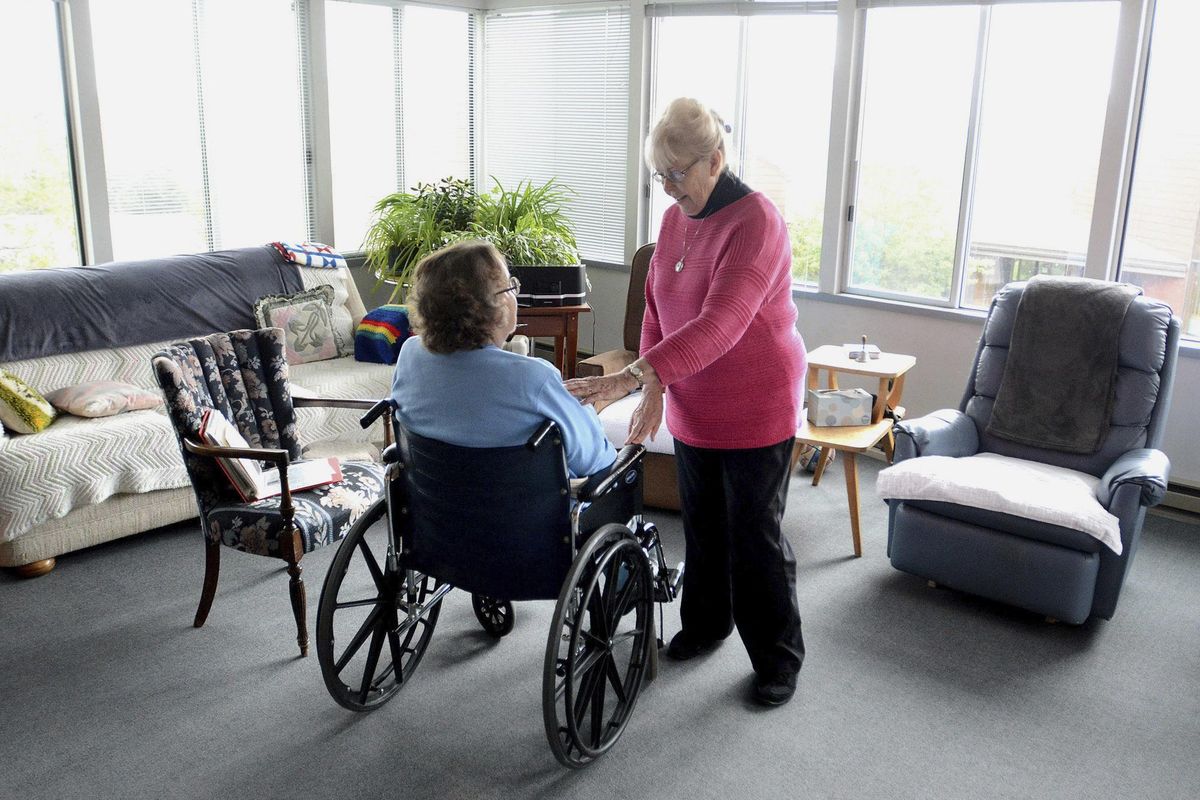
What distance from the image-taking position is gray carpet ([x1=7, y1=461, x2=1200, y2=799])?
2393mm

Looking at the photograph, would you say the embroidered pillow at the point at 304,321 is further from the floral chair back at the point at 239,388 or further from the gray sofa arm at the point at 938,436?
the gray sofa arm at the point at 938,436

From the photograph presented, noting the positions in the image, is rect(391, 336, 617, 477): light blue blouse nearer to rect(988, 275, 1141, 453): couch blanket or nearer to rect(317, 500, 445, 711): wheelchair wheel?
rect(317, 500, 445, 711): wheelchair wheel

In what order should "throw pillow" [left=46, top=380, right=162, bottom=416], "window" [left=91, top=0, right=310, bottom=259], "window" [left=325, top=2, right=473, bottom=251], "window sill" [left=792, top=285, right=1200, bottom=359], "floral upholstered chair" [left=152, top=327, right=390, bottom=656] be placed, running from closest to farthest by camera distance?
"floral upholstered chair" [left=152, top=327, right=390, bottom=656]
"throw pillow" [left=46, top=380, right=162, bottom=416]
"window sill" [left=792, top=285, right=1200, bottom=359]
"window" [left=91, top=0, right=310, bottom=259]
"window" [left=325, top=2, right=473, bottom=251]

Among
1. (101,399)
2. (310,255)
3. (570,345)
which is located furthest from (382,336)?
(101,399)

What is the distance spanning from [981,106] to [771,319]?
248 centimetres

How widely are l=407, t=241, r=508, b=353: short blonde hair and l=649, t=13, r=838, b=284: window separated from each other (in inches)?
113

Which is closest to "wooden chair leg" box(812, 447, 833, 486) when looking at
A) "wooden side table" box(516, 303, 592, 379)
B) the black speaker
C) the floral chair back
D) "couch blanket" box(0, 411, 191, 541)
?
"wooden side table" box(516, 303, 592, 379)

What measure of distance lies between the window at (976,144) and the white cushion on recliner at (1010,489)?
4.25 ft

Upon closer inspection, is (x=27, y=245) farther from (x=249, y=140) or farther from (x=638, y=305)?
(x=638, y=305)

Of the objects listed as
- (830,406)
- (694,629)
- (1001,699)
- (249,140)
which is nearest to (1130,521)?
(1001,699)

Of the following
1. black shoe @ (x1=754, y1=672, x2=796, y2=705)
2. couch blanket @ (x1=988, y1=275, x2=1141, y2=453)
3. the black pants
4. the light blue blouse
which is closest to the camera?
the light blue blouse

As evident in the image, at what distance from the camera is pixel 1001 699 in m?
2.75

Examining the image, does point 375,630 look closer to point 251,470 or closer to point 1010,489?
point 251,470

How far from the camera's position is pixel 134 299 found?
4137 mm
